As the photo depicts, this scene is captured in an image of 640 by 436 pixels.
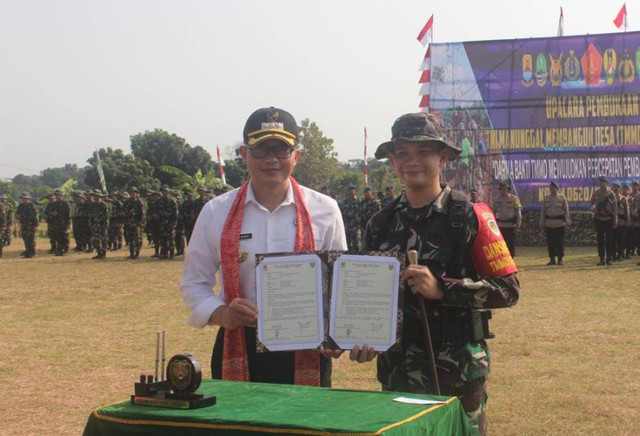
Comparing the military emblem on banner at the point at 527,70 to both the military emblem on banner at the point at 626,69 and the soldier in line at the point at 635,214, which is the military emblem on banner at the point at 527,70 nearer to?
the military emblem on banner at the point at 626,69

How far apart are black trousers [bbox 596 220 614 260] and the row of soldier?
9.51m

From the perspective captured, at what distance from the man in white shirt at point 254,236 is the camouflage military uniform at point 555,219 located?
1497 centimetres

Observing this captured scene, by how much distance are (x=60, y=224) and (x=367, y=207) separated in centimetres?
961

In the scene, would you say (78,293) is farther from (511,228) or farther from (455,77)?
(455,77)

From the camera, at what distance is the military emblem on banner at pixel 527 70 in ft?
74.5

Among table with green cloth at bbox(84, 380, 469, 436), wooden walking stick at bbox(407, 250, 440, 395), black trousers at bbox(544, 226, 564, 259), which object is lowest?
table with green cloth at bbox(84, 380, 469, 436)

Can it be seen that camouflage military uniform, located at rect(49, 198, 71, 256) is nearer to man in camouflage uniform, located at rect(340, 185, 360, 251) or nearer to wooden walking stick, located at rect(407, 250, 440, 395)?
man in camouflage uniform, located at rect(340, 185, 360, 251)

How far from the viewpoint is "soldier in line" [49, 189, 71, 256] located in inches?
973

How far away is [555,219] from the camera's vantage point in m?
17.5

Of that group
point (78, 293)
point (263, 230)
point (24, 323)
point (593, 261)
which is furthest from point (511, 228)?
point (263, 230)

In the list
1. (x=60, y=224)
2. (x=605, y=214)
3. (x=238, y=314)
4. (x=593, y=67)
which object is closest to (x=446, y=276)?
(x=238, y=314)

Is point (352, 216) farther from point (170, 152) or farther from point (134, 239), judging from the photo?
point (170, 152)

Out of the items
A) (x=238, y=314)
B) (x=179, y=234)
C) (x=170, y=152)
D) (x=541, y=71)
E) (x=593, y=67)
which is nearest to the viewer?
(x=238, y=314)

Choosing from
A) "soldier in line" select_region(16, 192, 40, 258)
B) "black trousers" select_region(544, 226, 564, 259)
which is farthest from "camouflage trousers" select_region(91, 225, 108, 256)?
"black trousers" select_region(544, 226, 564, 259)
